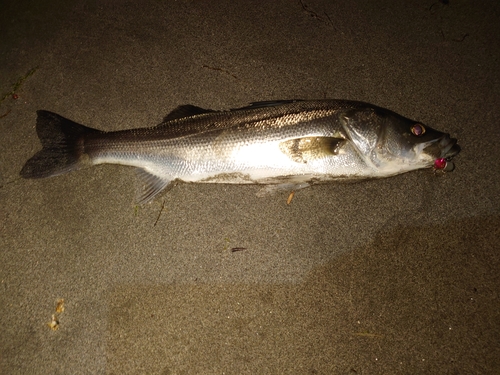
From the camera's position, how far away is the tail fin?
2.76m

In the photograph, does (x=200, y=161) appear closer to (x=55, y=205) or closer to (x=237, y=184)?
(x=237, y=184)

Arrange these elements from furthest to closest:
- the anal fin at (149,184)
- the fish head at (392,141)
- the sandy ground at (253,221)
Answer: the anal fin at (149,184) → the sandy ground at (253,221) → the fish head at (392,141)

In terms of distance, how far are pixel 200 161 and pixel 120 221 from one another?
0.98 m

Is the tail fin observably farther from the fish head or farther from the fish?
the fish head

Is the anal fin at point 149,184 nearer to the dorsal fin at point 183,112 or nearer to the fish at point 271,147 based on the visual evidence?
the fish at point 271,147

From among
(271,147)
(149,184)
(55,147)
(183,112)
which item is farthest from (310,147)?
(55,147)

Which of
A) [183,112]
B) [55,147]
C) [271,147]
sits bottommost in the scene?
[55,147]

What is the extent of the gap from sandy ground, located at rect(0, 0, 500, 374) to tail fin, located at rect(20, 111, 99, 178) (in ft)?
0.69

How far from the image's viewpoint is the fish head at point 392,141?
7.86ft

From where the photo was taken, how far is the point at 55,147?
278 cm

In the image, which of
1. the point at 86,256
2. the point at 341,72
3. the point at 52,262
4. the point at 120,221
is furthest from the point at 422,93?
the point at 52,262

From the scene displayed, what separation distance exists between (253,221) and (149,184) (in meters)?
0.97

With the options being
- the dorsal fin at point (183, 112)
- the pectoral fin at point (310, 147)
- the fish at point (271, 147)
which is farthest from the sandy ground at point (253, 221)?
the pectoral fin at point (310, 147)

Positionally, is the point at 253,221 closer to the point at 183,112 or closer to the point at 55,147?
the point at 183,112
